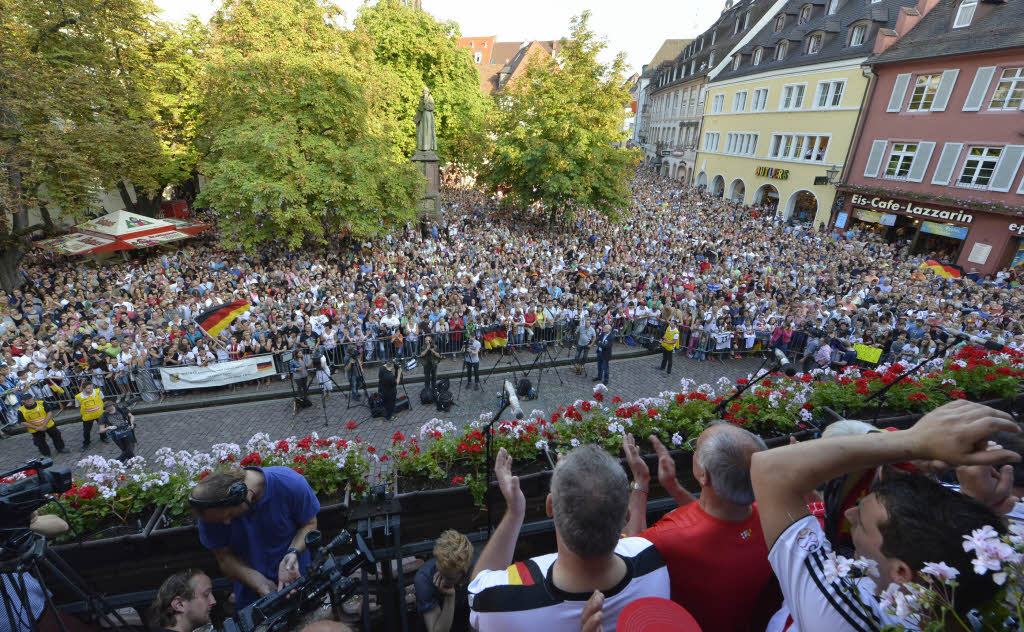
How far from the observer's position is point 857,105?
26.7 metres

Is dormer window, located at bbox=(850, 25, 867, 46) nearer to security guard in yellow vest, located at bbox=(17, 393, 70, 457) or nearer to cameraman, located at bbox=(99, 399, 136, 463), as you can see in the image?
cameraman, located at bbox=(99, 399, 136, 463)

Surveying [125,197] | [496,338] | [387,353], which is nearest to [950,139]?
[496,338]

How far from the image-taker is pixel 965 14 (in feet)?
73.7

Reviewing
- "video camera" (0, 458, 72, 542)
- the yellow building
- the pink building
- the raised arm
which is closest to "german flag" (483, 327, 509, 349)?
"video camera" (0, 458, 72, 542)

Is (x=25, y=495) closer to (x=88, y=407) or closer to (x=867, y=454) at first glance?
(x=867, y=454)

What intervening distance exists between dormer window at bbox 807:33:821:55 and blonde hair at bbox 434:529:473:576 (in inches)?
1504

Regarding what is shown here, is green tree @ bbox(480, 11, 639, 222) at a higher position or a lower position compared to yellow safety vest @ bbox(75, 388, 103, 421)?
higher

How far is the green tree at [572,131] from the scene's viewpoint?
2384cm

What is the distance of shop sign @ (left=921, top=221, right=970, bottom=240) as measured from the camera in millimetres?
22234

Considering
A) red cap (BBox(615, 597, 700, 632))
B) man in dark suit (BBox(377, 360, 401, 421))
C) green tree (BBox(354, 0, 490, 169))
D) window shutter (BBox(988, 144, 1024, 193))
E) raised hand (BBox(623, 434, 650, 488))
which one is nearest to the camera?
red cap (BBox(615, 597, 700, 632))

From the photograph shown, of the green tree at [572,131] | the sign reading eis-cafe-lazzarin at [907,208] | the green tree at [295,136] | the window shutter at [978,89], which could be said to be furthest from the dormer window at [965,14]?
the green tree at [295,136]

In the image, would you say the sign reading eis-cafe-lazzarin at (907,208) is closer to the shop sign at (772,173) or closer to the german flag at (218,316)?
the shop sign at (772,173)

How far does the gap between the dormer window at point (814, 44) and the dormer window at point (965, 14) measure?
25.2 ft

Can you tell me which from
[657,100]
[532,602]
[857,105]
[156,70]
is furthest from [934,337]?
[657,100]
